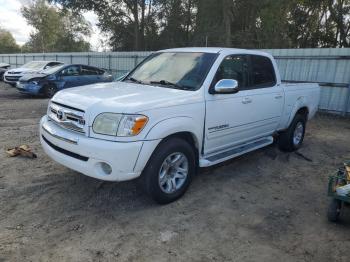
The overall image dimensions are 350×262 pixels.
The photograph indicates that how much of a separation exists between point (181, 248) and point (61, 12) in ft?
99.2

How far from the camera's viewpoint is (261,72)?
18.4ft

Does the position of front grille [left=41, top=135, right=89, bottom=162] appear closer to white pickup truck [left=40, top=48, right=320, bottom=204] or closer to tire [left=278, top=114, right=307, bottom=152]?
white pickup truck [left=40, top=48, right=320, bottom=204]

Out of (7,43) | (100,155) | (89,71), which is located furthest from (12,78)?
(7,43)

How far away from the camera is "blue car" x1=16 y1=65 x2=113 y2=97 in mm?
13398

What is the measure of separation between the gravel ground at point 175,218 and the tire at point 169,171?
6.7 inches

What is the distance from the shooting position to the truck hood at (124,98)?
3.68m

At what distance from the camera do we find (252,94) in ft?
17.0

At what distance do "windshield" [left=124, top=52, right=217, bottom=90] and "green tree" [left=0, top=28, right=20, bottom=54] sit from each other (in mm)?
63604

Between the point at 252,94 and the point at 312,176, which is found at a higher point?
the point at 252,94

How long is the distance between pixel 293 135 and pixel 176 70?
123 inches

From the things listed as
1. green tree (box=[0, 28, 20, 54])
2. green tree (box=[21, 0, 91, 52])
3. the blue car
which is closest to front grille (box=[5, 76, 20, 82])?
the blue car

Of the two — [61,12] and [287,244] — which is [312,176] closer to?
[287,244]

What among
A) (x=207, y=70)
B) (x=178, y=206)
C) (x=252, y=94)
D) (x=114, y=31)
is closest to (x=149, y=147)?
(x=178, y=206)

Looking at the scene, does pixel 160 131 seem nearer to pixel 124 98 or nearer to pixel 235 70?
pixel 124 98
